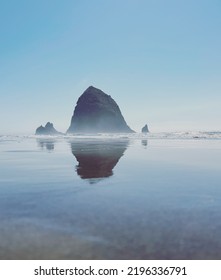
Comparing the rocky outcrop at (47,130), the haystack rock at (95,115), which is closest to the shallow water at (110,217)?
the haystack rock at (95,115)

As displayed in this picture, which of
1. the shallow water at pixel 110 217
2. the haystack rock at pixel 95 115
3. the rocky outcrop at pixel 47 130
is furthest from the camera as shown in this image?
the rocky outcrop at pixel 47 130

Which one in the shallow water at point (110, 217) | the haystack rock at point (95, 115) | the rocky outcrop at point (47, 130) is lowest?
the shallow water at point (110, 217)

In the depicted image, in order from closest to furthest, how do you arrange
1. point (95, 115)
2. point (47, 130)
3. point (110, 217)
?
1. point (110, 217)
2. point (95, 115)
3. point (47, 130)

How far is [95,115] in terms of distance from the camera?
6225 inches

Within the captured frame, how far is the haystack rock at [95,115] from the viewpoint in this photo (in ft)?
514

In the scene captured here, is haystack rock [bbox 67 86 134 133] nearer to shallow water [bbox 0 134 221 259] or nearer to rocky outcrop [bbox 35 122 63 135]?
rocky outcrop [bbox 35 122 63 135]

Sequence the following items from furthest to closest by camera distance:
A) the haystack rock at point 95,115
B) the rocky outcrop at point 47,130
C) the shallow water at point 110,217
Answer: the rocky outcrop at point 47,130 → the haystack rock at point 95,115 → the shallow water at point 110,217

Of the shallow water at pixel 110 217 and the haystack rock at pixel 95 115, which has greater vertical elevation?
the haystack rock at pixel 95 115

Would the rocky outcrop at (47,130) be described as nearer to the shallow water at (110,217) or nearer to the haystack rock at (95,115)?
the haystack rock at (95,115)

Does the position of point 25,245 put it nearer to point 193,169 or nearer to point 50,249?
point 50,249

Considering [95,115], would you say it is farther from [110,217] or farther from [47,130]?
[110,217]

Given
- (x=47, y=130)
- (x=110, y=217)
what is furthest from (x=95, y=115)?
(x=110, y=217)

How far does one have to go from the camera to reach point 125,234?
14.6 feet
